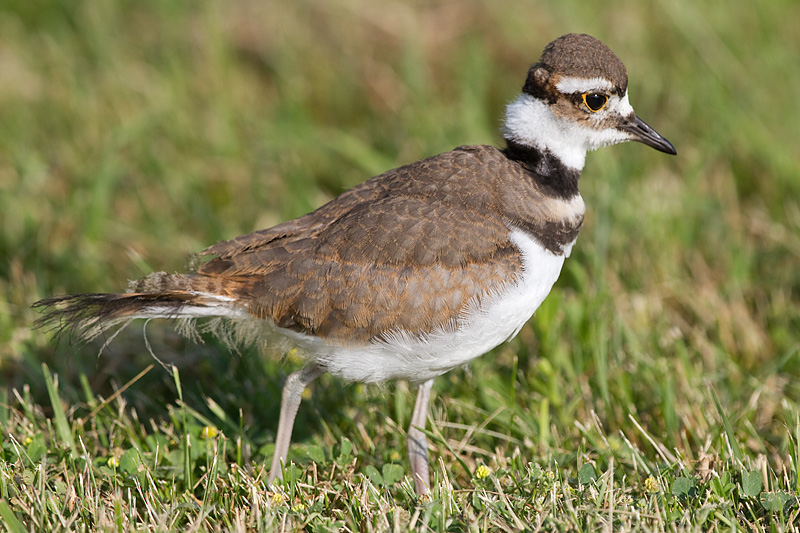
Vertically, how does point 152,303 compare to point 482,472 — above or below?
→ above

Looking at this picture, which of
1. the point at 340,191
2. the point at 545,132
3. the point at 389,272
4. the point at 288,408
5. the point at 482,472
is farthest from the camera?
the point at 340,191

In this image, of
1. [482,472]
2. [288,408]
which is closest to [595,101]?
[482,472]

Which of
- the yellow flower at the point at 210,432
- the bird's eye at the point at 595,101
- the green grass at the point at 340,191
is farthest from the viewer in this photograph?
the yellow flower at the point at 210,432

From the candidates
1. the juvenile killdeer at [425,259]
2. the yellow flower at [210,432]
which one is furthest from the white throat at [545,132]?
the yellow flower at [210,432]

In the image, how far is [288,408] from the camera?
368 cm

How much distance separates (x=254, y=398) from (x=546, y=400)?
143 centimetres

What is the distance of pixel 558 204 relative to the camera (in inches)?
139

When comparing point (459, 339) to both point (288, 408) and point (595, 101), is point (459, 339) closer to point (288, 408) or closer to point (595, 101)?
point (288, 408)

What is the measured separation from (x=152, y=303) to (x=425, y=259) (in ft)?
3.62

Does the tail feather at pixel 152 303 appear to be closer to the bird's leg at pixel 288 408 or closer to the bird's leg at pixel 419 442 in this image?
the bird's leg at pixel 288 408

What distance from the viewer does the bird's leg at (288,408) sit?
3602 millimetres

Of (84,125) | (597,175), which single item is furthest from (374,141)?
(84,125)

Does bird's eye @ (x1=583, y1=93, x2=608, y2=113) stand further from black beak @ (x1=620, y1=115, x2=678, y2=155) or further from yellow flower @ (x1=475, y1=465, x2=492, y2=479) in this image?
yellow flower @ (x1=475, y1=465, x2=492, y2=479)

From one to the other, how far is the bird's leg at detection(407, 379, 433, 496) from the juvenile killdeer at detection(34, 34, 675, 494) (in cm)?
5
